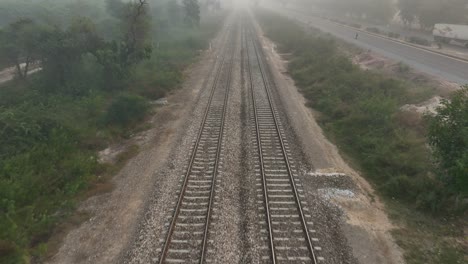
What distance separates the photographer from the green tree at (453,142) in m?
10.4

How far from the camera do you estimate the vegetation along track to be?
9.69m

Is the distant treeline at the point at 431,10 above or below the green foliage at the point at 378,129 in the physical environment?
above

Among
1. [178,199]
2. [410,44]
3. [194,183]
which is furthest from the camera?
[410,44]

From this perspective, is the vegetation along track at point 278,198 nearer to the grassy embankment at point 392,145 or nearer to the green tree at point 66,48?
the grassy embankment at point 392,145

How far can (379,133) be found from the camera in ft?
57.3

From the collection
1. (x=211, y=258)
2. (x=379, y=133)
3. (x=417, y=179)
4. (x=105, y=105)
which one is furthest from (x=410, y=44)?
(x=211, y=258)

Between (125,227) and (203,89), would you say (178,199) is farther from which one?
(203,89)

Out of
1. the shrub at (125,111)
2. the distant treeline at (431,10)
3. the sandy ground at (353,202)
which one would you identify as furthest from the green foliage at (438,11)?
the shrub at (125,111)

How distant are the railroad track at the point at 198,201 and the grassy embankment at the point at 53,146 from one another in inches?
153

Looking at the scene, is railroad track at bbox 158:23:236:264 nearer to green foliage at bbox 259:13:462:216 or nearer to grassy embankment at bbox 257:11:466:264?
grassy embankment at bbox 257:11:466:264

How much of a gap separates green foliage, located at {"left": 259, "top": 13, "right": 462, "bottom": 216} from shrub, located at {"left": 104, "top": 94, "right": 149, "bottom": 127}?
40.5 ft

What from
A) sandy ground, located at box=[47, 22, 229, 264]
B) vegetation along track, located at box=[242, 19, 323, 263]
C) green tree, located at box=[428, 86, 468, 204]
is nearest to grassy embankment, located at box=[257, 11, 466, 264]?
green tree, located at box=[428, 86, 468, 204]

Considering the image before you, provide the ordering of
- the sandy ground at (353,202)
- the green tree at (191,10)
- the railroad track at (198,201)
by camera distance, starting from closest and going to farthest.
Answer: the railroad track at (198,201), the sandy ground at (353,202), the green tree at (191,10)

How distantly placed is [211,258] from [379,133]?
13.0m
